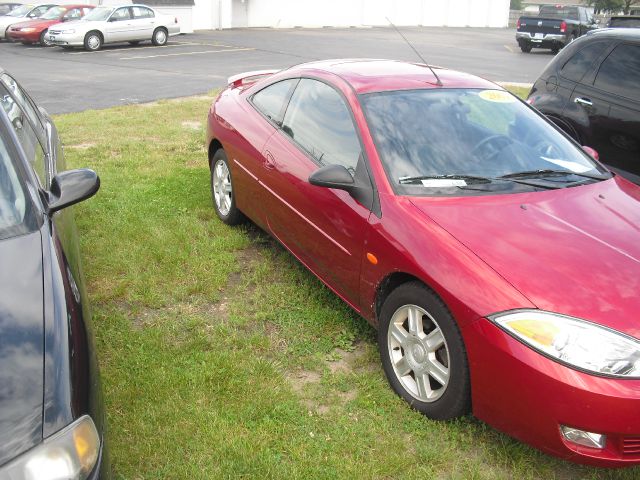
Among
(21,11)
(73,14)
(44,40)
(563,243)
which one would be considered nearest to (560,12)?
(73,14)

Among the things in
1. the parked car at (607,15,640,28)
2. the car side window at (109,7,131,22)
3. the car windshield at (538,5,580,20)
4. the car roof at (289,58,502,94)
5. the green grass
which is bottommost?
the green grass

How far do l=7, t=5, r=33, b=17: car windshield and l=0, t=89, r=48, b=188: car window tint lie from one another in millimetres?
24278

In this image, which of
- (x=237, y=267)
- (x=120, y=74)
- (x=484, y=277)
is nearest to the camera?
(x=484, y=277)

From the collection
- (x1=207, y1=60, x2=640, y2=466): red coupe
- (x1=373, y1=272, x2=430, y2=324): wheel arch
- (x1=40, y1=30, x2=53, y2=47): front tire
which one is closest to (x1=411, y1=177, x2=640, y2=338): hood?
(x1=207, y1=60, x2=640, y2=466): red coupe

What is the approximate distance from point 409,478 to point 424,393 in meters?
0.47

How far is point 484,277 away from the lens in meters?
2.79

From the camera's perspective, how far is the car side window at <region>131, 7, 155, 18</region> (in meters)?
23.6

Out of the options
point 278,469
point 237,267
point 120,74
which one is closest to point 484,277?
point 278,469

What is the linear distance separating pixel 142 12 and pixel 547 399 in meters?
24.2

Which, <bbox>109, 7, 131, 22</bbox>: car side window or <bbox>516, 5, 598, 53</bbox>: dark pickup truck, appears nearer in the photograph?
<bbox>109, 7, 131, 22</bbox>: car side window

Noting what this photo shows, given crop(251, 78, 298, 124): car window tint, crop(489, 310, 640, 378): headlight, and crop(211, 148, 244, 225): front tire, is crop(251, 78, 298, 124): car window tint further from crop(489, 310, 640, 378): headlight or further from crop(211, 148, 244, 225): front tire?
crop(489, 310, 640, 378): headlight

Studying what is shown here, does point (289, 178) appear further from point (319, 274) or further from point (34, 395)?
point (34, 395)

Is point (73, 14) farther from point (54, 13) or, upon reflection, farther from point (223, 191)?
point (223, 191)

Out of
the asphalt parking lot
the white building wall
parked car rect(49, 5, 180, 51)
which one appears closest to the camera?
the asphalt parking lot
